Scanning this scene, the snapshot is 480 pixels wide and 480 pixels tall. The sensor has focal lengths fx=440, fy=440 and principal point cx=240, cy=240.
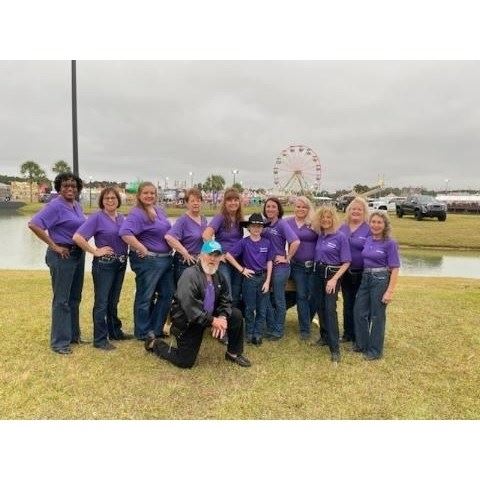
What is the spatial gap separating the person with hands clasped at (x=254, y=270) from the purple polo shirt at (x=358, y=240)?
923mm

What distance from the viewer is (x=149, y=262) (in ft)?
16.1

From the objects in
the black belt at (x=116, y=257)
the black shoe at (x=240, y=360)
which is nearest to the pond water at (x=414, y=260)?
the black belt at (x=116, y=257)

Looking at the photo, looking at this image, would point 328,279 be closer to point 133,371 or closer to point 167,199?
point 133,371

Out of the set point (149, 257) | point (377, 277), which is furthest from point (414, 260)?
point (149, 257)

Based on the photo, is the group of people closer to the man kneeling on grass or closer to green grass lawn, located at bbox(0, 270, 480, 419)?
the man kneeling on grass

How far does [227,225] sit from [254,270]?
24.6 inches

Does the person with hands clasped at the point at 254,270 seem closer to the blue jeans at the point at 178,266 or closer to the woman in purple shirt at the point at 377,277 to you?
the blue jeans at the point at 178,266

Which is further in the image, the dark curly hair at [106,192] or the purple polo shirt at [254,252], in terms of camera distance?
the purple polo shirt at [254,252]

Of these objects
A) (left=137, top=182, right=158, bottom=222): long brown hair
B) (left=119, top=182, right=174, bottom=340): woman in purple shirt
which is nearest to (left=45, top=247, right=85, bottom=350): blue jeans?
(left=119, top=182, right=174, bottom=340): woman in purple shirt

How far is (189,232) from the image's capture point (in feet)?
16.2

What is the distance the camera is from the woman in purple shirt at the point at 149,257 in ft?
15.6

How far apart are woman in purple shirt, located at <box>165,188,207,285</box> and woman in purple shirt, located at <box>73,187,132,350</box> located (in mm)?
584

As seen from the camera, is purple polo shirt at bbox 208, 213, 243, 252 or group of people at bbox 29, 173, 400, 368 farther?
purple polo shirt at bbox 208, 213, 243, 252

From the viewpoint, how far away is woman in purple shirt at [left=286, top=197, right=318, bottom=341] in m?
5.25
